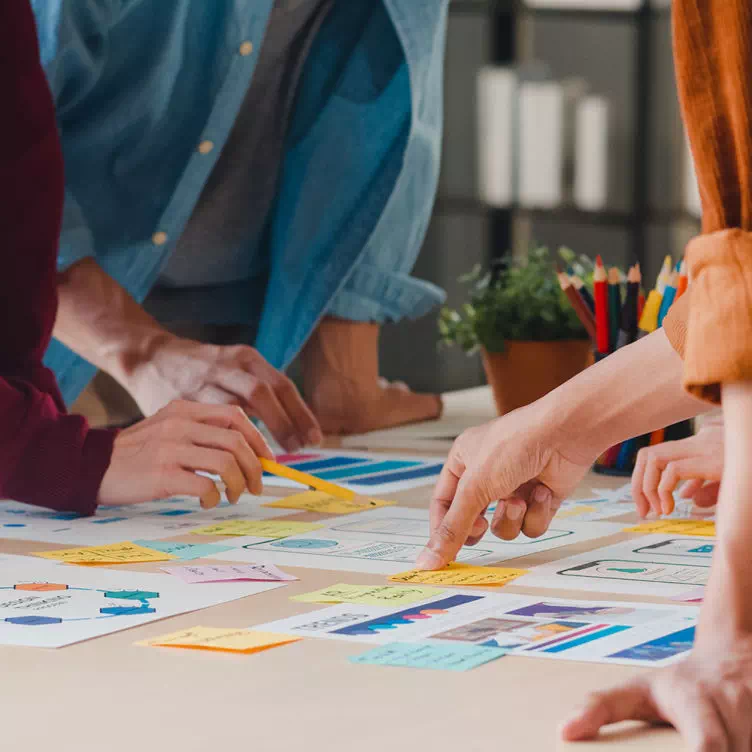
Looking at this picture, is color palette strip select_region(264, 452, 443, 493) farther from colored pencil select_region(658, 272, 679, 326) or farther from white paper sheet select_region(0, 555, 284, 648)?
white paper sheet select_region(0, 555, 284, 648)

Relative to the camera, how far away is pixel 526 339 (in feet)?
5.43

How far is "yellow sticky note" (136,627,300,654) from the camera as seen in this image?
0.71m

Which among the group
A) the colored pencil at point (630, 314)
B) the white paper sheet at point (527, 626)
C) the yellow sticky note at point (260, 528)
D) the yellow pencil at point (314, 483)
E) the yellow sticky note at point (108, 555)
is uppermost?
the colored pencil at point (630, 314)

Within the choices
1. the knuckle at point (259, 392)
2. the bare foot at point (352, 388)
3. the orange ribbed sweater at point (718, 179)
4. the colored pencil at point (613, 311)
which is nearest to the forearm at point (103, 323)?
the knuckle at point (259, 392)

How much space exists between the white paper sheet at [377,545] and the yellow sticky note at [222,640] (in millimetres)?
178

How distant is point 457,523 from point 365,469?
1.65ft

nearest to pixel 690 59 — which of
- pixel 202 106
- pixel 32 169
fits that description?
pixel 32 169

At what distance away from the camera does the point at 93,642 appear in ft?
2.37

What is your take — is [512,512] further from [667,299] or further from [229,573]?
[667,299]

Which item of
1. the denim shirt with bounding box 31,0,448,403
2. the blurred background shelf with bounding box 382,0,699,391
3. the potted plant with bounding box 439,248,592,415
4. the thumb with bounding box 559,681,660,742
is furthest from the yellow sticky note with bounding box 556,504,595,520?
the blurred background shelf with bounding box 382,0,699,391

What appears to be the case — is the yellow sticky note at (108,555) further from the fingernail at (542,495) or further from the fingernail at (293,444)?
the fingernail at (293,444)

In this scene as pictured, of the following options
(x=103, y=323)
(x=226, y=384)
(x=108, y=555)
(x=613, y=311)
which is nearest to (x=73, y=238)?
(x=103, y=323)

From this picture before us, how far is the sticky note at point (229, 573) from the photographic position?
87 centimetres

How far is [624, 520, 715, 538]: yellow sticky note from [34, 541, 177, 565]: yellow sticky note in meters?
0.37
